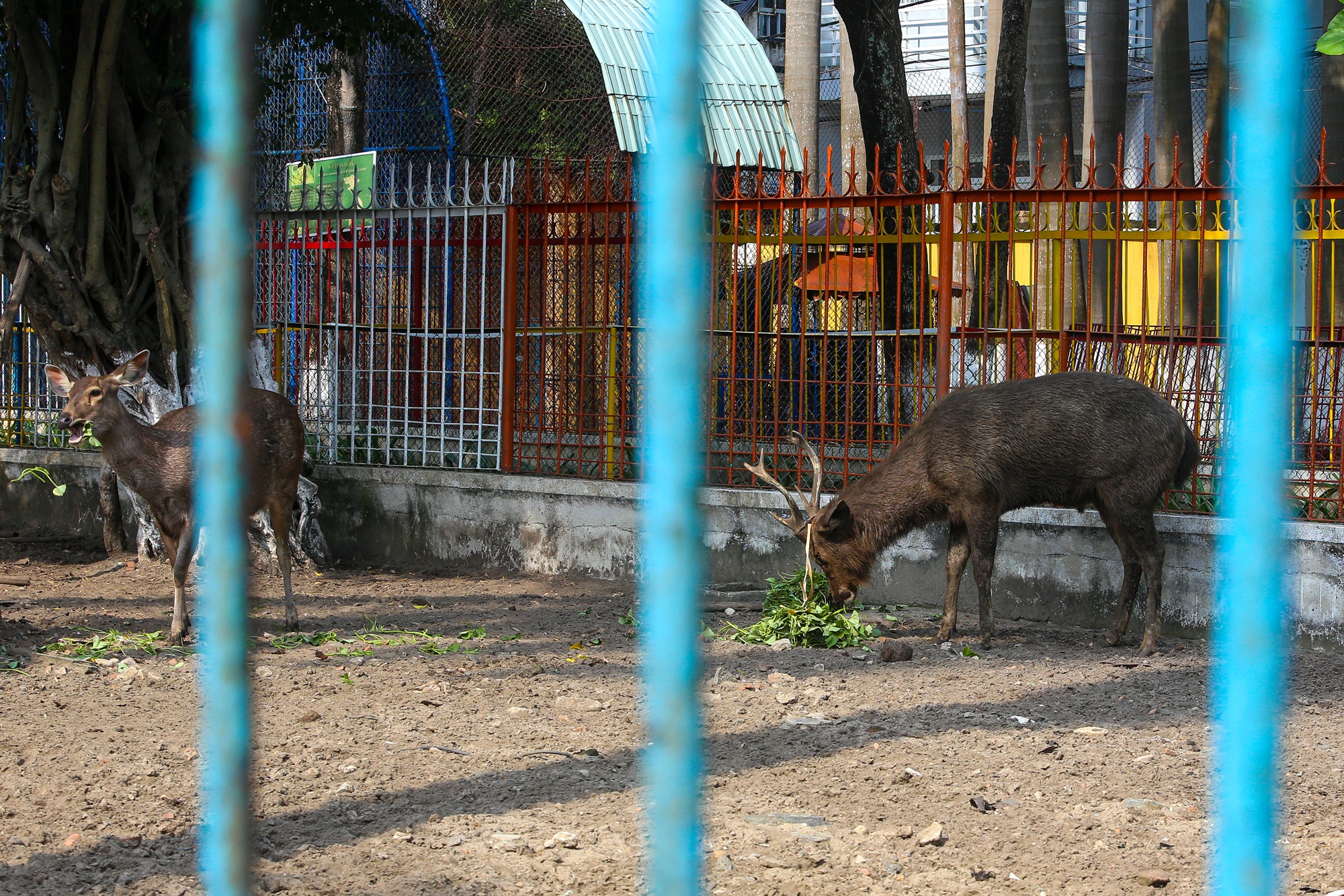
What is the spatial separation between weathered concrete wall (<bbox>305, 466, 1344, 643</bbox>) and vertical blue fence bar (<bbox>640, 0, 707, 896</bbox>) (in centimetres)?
597

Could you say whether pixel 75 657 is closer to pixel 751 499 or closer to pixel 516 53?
pixel 751 499

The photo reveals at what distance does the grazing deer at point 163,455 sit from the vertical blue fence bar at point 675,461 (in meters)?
5.60

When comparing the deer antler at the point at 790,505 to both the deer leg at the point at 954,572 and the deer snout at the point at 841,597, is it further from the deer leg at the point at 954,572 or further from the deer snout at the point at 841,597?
the deer leg at the point at 954,572

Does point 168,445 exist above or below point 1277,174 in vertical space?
below

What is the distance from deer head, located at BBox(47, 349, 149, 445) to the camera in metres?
6.80

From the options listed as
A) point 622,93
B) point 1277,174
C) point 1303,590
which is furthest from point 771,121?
point 1277,174

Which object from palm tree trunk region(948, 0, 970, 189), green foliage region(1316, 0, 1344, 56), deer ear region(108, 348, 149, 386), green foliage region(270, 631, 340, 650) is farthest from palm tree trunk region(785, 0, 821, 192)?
green foliage region(1316, 0, 1344, 56)

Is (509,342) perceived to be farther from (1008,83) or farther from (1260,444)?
(1260,444)

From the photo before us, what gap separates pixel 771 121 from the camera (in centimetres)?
1549

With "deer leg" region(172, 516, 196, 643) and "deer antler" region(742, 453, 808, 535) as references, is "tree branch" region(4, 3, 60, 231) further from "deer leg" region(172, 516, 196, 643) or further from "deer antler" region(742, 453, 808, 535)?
"deer antler" region(742, 453, 808, 535)

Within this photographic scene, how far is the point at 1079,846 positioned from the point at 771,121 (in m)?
12.7

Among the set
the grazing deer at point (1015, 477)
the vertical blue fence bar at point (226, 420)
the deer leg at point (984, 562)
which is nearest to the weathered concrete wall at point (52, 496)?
the grazing deer at point (1015, 477)

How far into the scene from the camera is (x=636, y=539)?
8609 millimetres

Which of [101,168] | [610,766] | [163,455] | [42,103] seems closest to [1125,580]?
[610,766]
